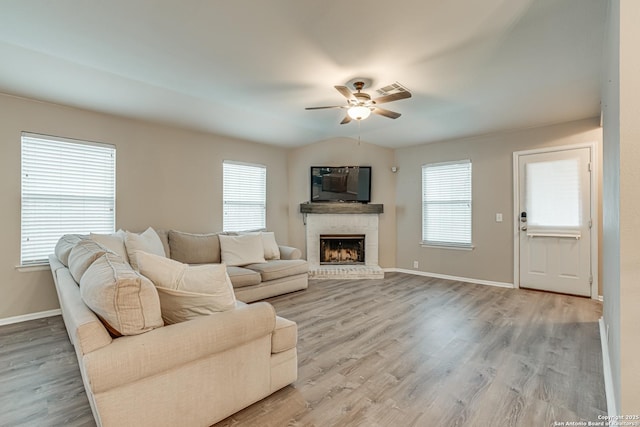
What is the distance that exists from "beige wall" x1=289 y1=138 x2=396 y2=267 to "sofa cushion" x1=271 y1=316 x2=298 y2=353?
391 cm

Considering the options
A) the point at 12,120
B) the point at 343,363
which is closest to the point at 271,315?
the point at 343,363

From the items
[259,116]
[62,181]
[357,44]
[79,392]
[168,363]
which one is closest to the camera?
[168,363]

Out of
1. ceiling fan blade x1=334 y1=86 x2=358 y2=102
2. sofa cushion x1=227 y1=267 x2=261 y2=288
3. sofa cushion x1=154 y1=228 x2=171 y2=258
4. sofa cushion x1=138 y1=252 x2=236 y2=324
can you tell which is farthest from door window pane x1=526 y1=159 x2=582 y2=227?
sofa cushion x1=154 y1=228 x2=171 y2=258

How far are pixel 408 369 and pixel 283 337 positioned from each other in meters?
1.05

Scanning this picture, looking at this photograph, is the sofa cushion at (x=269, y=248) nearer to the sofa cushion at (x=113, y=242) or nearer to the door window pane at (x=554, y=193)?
the sofa cushion at (x=113, y=242)

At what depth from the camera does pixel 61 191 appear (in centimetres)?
357

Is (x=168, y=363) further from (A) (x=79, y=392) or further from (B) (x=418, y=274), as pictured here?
(B) (x=418, y=274)

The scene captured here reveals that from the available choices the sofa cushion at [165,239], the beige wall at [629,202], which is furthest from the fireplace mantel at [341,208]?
the beige wall at [629,202]

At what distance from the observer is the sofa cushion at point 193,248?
4.09 metres

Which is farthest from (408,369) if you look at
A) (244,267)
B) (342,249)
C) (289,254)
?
(342,249)

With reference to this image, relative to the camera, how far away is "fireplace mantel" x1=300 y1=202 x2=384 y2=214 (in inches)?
225

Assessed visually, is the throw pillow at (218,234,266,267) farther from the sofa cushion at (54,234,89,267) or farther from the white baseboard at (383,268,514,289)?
the white baseboard at (383,268,514,289)

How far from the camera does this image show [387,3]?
208 centimetres

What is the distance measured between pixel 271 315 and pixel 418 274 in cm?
438
